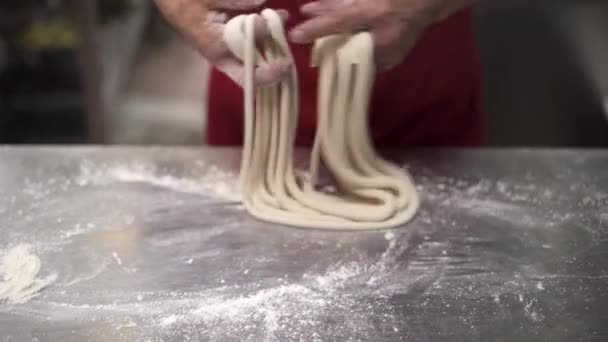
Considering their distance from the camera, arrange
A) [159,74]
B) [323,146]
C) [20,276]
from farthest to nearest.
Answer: [159,74] → [323,146] → [20,276]

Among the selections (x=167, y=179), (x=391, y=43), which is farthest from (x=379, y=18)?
(x=167, y=179)

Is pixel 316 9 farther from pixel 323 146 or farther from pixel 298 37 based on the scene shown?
pixel 323 146

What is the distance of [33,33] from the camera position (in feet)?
6.39

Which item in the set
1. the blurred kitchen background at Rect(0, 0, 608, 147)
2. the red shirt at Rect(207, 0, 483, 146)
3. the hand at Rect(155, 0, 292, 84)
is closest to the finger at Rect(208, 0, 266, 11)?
the hand at Rect(155, 0, 292, 84)

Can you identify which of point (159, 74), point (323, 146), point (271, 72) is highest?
point (271, 72)

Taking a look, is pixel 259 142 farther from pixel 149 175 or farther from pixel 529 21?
pixel 529 21

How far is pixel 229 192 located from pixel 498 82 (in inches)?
36.4

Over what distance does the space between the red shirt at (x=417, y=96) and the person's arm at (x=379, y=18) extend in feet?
0.56

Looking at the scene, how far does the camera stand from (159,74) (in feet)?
7.86

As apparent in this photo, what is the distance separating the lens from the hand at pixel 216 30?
2.98ft

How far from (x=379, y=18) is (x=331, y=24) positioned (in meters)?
0.06

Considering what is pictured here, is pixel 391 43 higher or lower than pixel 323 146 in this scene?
higher

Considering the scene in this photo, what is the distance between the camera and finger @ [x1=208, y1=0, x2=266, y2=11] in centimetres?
92

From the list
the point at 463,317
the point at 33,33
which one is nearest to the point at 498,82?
the point at 463,317
